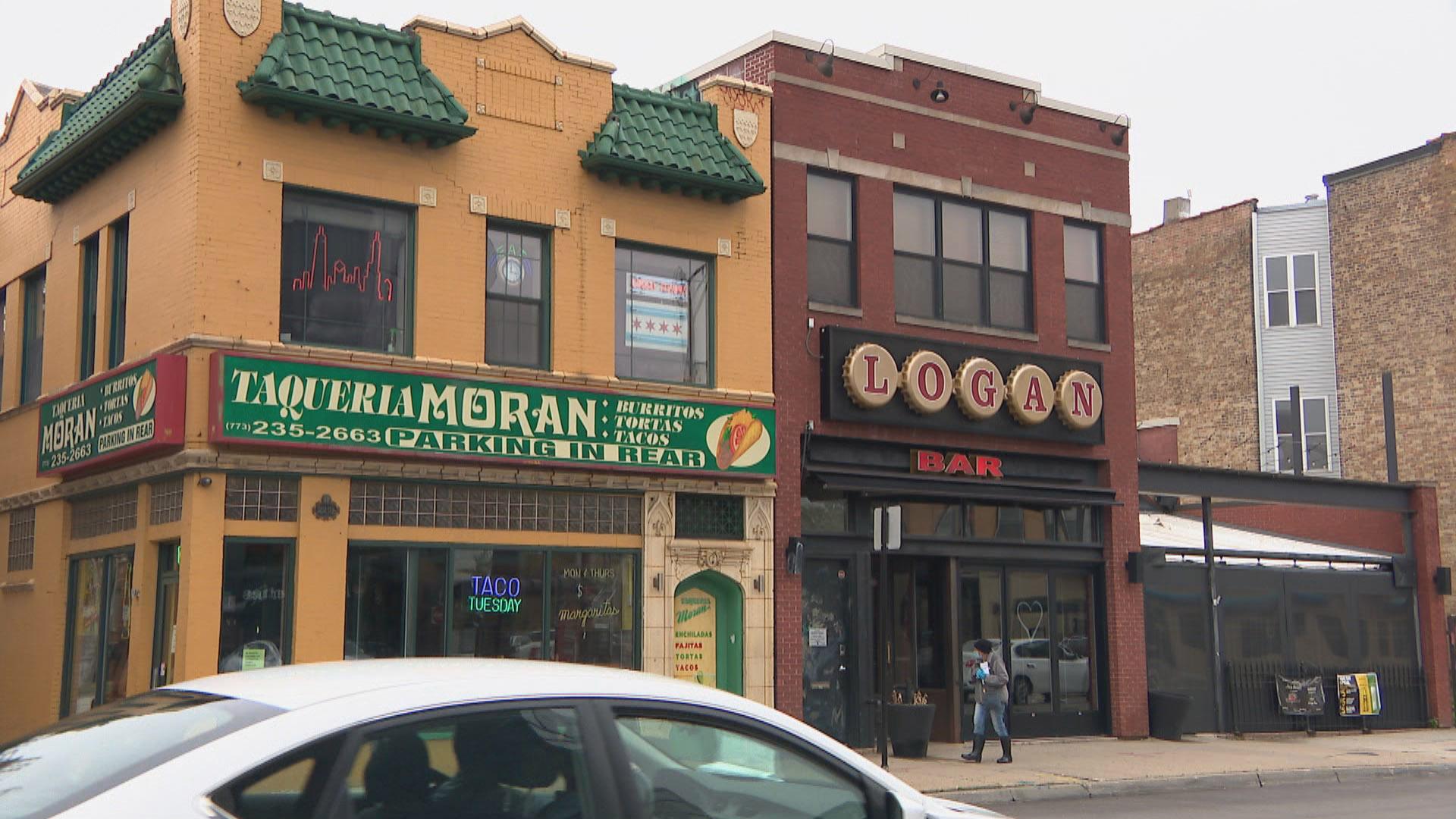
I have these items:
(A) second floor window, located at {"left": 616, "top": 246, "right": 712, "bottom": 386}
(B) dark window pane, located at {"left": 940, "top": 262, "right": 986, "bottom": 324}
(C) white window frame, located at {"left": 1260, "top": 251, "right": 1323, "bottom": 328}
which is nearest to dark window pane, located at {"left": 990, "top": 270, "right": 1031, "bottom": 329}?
A: (B) dark window pane, located at {"left": 940, "top": 262, "right": 986, "bottom": 324}

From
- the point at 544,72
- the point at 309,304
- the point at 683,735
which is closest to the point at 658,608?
the point at 309,304

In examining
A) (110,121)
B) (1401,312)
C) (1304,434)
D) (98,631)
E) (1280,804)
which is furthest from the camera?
(1304,434)

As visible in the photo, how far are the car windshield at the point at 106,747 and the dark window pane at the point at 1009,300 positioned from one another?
20.0 meters

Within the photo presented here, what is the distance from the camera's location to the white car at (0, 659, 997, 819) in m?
4.23

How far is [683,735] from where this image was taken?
16.4 ft

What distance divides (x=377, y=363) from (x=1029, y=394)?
10420 mm

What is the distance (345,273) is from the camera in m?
17.9

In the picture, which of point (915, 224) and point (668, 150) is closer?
point (668, 150)

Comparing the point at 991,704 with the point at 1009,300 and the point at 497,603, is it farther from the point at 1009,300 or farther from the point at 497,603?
the point at 1009,300

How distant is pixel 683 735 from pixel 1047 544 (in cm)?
1965

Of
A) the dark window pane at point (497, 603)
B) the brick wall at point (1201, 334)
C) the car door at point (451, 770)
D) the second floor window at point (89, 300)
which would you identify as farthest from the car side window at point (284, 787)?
the brick wall at point (1201, 334)

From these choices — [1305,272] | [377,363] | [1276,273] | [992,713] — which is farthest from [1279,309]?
[377,363]

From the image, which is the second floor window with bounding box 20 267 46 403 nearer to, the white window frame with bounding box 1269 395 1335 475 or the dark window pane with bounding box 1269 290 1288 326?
the white window frame with bounding box 1269 395 1335 475

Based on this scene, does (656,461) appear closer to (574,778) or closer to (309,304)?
(309,304)
